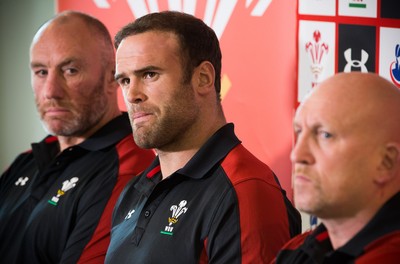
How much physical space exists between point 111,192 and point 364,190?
1073mm

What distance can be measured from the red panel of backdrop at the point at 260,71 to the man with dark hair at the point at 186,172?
31.2 inches

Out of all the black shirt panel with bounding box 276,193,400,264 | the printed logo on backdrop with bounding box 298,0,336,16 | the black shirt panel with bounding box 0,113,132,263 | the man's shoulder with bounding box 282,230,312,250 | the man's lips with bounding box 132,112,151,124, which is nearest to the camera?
the black shirt panel with bounding box 276,193,400,264

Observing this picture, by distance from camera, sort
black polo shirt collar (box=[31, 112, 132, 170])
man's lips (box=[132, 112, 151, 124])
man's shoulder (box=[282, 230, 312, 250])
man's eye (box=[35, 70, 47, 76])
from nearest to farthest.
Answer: man's shoulder (box=[282, 230, 312, 250]) → man's lips (box=[132, 112, 151, 124]) → black polo shirt collar (box=[31, 112, 132, 170]) → man's eye (box=[35, 70, 47, 76])

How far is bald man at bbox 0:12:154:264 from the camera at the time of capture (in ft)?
7.43

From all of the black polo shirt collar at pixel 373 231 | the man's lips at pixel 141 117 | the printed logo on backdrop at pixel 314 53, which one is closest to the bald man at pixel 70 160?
the man's lips at pixel 141 117

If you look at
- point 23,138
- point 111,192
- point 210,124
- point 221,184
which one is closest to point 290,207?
point 221,184

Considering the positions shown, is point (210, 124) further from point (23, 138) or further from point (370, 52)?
point (23, 138)

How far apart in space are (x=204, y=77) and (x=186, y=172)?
0.94ft

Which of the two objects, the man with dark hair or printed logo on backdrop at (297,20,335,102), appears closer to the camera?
the man with dark hair

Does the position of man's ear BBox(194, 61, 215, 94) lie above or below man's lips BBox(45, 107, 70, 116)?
above

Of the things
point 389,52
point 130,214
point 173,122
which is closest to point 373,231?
point 173,122

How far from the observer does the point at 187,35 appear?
1997 mm

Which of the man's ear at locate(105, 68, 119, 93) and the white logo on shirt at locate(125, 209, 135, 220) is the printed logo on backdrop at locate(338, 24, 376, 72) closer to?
the man's ear at locate(105, 68, 119, 93)

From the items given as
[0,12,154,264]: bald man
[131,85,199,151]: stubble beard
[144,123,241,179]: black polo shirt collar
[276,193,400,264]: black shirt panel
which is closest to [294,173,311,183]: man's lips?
[276,193,400,264]: black shirt panel
